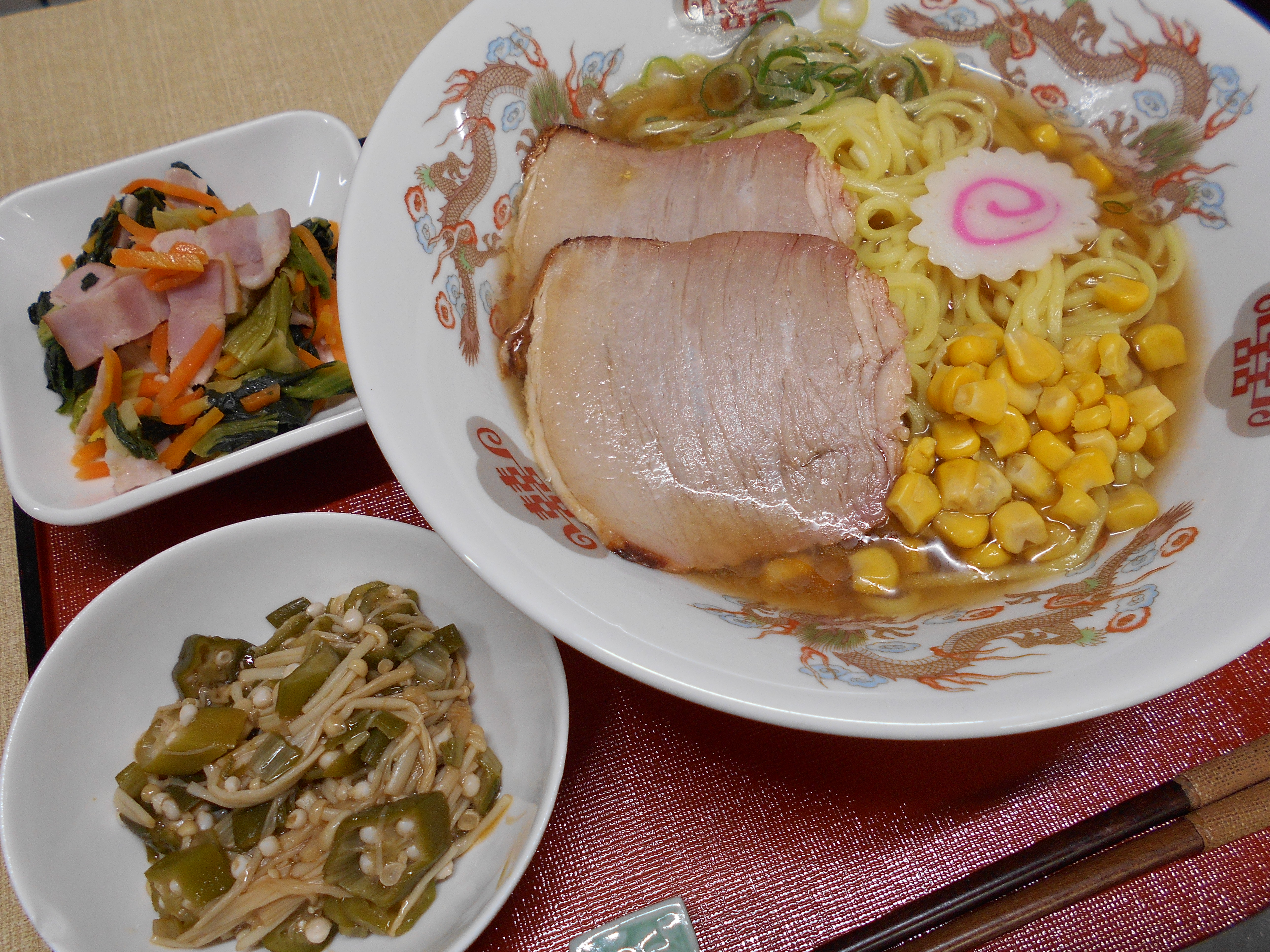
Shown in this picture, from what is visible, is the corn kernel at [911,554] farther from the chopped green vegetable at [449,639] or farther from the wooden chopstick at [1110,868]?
the chopped green vegetable at [449,639]

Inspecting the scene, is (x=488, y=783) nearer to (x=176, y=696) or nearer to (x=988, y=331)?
(x=176, y=696)

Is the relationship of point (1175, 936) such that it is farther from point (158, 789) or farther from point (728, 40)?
point (728, 40)

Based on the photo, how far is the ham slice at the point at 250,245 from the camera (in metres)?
2.10

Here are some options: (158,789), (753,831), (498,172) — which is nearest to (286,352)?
(498,172)

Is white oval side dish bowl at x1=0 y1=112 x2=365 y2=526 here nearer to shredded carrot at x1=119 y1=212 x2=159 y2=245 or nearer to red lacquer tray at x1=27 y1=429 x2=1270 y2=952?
shredded carrot at x1=119 y1=212 x2=159 y2=245

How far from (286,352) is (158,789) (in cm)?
110

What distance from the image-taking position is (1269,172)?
1.60 metres

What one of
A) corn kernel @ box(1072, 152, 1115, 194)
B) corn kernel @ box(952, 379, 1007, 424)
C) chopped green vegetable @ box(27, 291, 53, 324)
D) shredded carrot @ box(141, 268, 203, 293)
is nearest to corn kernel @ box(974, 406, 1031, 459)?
corn kernel @ box(952, 379, 1007, 424)

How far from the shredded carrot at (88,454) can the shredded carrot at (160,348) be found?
242 millimetres

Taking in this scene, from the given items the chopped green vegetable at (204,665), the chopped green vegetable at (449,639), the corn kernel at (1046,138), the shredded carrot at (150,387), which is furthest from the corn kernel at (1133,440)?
the shredded carrot at (150,387)

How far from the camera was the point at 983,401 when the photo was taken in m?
1.57

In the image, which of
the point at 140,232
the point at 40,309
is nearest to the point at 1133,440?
the point at 140,232

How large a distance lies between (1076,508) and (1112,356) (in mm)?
361

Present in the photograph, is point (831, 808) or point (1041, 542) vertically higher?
point (1041, 542)
